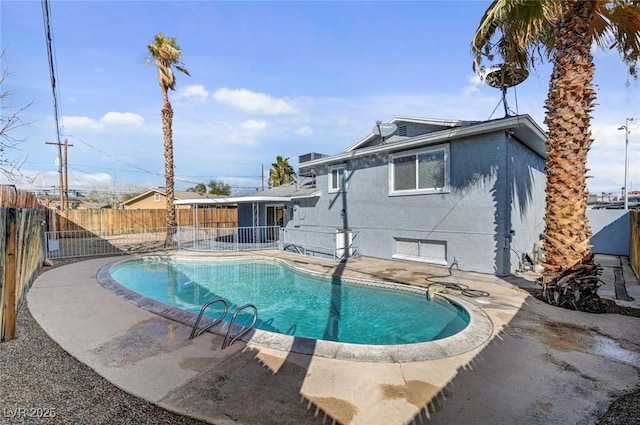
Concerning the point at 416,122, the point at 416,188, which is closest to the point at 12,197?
the point at 416,188

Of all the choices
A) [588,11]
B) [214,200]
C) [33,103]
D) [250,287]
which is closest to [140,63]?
[214,200]

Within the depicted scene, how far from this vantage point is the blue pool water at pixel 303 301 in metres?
6.75

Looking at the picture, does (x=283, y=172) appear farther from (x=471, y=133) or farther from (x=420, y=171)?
(x=471, y=133)

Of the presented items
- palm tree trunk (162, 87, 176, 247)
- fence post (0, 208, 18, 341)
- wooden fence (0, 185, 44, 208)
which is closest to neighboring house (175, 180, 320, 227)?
palm tree trunk (162, 87, 176, 247)

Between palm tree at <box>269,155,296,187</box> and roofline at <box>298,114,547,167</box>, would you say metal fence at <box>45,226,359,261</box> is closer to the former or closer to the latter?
roofline at <box>298,114,547,167</box>

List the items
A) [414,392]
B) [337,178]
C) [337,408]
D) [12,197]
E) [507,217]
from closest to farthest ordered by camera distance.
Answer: [337,408], [414,392], [12,197], [507,217], [337,178]

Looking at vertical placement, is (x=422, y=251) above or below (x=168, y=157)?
below

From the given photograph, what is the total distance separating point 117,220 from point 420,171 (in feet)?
84.0

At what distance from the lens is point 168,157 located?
17812 millimetres

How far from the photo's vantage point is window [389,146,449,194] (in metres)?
11.1

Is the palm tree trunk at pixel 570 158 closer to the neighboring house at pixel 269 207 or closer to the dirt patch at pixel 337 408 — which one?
the dirt patch at pixel 337 408

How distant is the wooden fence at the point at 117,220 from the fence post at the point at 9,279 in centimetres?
1744

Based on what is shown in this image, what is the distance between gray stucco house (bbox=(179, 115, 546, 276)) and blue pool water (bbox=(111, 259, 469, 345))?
3.42 meters

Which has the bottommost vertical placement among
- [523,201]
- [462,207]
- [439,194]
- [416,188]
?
[462,207]
